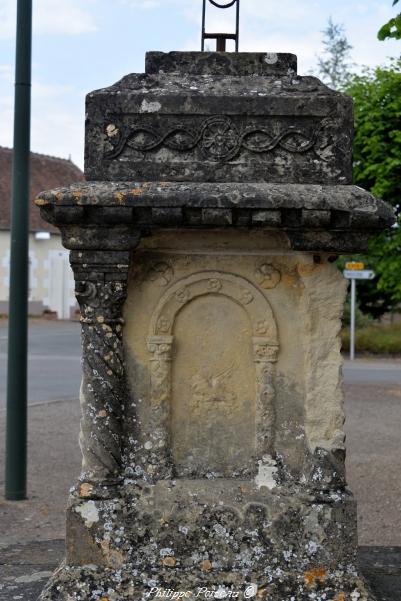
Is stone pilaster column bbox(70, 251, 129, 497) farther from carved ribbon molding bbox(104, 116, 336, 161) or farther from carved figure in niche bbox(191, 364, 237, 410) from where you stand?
carved ribbon molding bbox(104, 116, 336, 161)

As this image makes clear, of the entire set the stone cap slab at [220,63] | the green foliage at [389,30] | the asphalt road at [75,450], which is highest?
the green foliage at [389,30]

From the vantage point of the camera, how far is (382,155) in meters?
17.9

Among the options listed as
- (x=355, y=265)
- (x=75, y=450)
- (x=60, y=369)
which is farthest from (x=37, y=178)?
(x=75, y=450)

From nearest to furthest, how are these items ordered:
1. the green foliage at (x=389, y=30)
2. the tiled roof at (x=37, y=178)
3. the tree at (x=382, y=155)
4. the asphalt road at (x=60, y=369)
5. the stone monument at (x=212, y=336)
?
1. the stone monument at (x=212, y=336)
2. the green foliage at (x=389, y=30)
3. the asphalt road at (x=60, y=369)
4. the tree at (x=382, y=155)
5. the tiled roof at (x=37, y=178)

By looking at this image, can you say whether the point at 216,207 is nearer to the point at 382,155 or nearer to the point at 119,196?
the point at 119,196

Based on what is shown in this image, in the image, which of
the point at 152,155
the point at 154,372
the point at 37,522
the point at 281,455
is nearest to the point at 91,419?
the point at 154,372

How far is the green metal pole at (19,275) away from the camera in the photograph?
7875mm

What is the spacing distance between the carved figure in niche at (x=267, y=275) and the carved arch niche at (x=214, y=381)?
1.9 inches

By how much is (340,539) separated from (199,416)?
865 mm

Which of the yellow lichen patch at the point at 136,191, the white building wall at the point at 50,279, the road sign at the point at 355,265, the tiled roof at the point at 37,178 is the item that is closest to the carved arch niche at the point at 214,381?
the yellow lichen patch at the point at 136,191

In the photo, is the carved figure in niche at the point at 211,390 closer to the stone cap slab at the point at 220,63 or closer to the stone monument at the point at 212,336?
the stone monument at the point at 212,336

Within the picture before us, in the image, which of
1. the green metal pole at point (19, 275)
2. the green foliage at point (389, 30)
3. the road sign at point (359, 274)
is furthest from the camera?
the road sign at point (359, 274)

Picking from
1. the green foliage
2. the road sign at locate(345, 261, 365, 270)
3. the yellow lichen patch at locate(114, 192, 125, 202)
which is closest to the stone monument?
the yellow lichen patch at locate(114, 192, 125, 202)

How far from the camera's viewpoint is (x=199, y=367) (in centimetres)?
444
